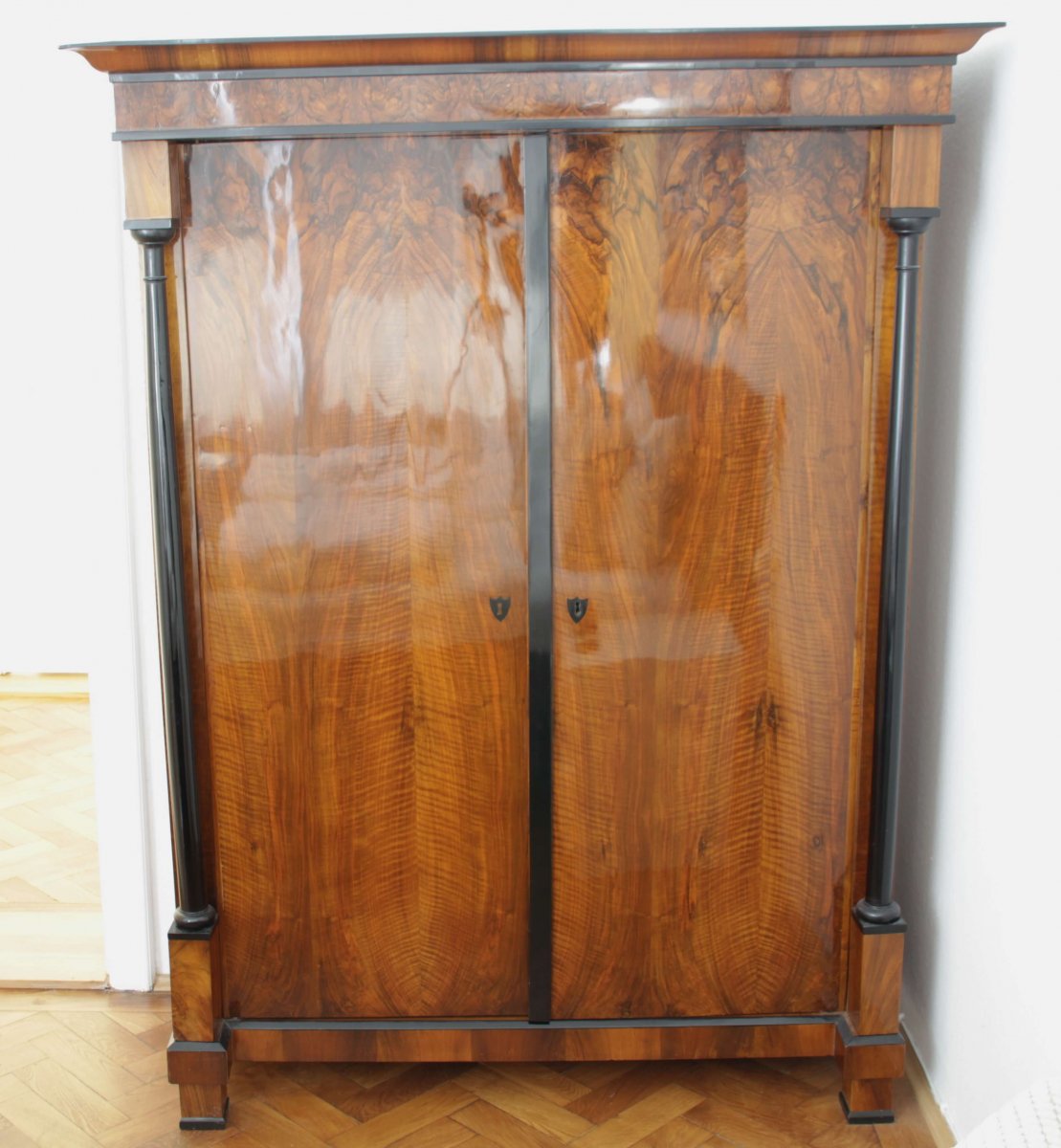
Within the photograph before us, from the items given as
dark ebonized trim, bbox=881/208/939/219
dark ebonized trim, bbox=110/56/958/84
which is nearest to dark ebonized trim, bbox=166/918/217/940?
dark ebonized trim, bbox=110/56/958/84

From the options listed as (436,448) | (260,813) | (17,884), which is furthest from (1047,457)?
(17,884)

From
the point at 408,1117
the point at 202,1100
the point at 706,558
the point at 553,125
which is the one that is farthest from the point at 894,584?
the point at 202,1100

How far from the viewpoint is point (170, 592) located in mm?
1916

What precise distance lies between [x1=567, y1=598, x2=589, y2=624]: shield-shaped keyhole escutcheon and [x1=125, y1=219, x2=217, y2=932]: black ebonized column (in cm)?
63

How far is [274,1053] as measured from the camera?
206 cm

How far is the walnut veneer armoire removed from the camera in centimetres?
180

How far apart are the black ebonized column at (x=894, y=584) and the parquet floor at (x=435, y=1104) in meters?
0.39

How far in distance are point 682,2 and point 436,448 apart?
103 cm

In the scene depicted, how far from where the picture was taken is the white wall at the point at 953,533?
172 centimetres

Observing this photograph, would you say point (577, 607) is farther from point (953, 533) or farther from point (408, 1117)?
point (408, 1117)

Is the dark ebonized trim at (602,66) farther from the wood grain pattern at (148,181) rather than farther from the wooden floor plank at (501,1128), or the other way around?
the wooden floor plank at (501,1128)

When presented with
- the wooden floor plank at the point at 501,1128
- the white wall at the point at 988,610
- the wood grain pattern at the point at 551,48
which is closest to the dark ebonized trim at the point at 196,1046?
the wooden floor plank at the point at 501,1128

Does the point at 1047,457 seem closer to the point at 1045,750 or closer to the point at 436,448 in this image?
the point at 1045,750

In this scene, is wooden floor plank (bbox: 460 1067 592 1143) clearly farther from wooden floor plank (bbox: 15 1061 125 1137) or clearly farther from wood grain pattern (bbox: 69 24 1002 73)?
wood grain pattern (bbox: 69 24 1002 73)
